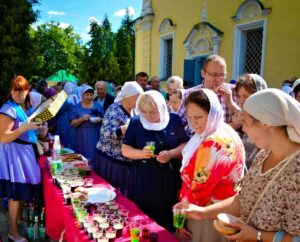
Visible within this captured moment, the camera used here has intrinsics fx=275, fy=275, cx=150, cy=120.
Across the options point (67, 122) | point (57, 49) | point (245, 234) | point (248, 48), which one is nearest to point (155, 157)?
point (245, 234)

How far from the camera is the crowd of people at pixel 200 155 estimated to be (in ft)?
3.98

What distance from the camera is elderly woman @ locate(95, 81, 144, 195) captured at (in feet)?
9.85

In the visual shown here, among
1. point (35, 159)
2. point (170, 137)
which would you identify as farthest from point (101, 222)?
point (35, 159)

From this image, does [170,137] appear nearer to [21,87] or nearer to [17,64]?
[21,87]

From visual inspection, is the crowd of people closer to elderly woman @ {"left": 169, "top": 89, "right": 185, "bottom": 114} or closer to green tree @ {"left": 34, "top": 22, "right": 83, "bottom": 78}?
elderly woman @ {"left": 169, "top": 89, "right": 185, "bottom": 114}

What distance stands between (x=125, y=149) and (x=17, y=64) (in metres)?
7.69

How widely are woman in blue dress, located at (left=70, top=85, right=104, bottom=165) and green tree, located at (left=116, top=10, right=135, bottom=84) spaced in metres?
24.4

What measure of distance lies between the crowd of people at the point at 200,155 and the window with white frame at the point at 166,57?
302 inches

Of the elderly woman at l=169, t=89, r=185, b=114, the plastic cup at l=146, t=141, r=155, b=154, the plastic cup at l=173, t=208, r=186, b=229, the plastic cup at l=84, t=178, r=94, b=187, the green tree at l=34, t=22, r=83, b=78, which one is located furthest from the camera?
the green tree at l=34, t=22, r=83, b=78

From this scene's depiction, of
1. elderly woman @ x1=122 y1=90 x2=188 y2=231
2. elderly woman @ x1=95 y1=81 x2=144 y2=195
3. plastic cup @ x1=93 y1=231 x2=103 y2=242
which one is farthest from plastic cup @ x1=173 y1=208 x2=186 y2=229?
elderly woman @ x1=95 y1=81 x2=144 y2=195

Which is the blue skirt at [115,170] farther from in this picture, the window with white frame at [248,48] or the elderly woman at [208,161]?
the window with white frame at [248,48]

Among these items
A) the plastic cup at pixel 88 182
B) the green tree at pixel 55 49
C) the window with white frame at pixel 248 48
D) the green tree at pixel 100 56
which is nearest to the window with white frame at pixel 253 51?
the window with white frame at pixel 248 48

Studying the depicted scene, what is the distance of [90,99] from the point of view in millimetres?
4598

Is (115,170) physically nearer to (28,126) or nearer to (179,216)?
(28,126)
